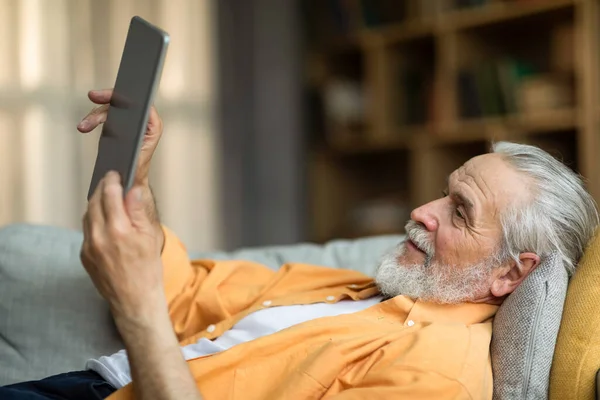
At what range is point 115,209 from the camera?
93 cm

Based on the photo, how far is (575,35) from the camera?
2.91 metres

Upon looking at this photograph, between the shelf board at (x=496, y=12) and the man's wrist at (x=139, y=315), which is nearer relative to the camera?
the man's wrist at (x=139, y=315)

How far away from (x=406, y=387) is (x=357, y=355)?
0.50ft

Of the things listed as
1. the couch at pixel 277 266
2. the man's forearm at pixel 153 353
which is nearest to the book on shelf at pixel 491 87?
the couch at pixel 277 266

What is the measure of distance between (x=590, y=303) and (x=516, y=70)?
6.92 feet

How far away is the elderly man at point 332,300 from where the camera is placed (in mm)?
968

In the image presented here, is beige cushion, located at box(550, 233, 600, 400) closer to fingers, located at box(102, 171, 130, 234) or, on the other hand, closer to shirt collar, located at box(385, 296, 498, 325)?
shirt collar, located at box(385, 296, 498, 325)

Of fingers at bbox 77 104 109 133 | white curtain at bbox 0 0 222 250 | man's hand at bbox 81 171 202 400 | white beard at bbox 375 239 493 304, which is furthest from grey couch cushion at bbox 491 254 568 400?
white curtain at bbox 0 0 222 250

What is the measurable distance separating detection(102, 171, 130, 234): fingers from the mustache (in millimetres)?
656

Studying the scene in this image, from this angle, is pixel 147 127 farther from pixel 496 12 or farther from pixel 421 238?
pixel 496 12

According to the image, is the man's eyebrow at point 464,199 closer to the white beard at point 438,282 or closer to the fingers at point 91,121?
the white beard at point 438,282

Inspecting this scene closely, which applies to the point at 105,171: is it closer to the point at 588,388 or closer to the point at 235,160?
the point at 588,388

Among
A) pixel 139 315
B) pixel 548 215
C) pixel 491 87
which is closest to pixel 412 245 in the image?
pixel 548 215

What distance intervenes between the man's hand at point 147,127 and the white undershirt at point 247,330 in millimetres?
324
